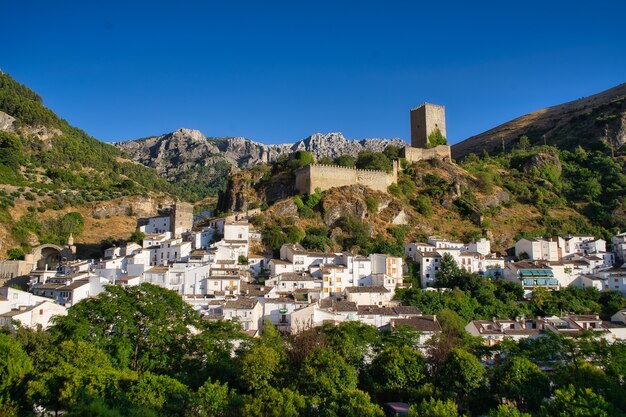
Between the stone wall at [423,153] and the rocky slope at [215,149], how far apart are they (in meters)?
67.5

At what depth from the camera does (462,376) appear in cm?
2827

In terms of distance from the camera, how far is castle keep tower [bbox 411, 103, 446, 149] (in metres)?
79.7

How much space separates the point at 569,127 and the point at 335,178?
6073cm

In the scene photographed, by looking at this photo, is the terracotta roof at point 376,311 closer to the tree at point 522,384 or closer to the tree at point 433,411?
the tree at point 522,384

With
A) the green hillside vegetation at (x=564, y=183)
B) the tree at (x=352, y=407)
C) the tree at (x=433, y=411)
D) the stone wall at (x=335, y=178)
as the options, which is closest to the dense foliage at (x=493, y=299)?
the green hillside vegetation at (x=564, y=183)

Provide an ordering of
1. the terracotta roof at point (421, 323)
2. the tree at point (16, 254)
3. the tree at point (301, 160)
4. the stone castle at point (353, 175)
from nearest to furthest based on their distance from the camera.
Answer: the terracotta roof at point (421, 323)
the tree at point (16, 254)
the stone castle at point (353, 175)
the tree at point (301, 160)

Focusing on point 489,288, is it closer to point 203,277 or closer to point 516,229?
point 516,229

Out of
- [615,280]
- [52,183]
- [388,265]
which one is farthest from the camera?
[52,183]

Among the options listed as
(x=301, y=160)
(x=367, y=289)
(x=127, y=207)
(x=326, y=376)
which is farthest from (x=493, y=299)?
(x=127, y=207)

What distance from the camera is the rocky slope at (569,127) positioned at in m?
89.8

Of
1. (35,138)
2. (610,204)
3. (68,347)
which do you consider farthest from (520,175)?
(35,138)

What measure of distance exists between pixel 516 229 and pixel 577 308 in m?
18.0

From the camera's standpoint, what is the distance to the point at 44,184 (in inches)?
2820

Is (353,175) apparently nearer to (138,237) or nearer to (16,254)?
(138,237)
